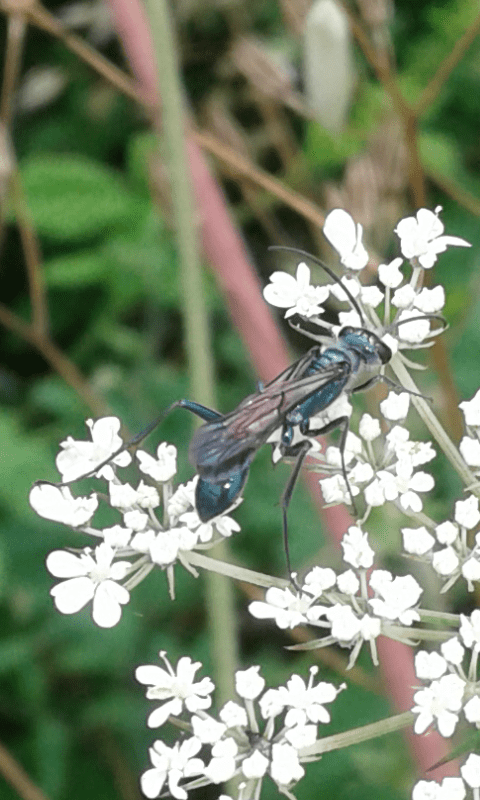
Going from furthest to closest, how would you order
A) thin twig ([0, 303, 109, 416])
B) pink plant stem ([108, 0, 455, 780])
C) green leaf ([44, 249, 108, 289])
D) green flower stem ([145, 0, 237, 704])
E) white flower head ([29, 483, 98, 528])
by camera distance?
1. green leaf ([44, 249, 108, 289])
2. thin twig ([0, 303, 109, 416])
3. pink plant stem ([108, 0, 455, 780])
4. green flower stem ([145, 0, 237, 704])
5. white flower head ([29, 483, 98, 528])

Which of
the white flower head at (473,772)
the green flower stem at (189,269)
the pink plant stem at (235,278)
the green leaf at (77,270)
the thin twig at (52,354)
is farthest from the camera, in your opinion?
the green leaf at (77,270)

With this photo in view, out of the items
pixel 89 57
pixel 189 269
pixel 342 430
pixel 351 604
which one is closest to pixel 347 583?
pixel 351 604

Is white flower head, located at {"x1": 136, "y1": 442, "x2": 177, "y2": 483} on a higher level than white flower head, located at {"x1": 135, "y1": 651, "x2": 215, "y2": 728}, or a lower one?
higher

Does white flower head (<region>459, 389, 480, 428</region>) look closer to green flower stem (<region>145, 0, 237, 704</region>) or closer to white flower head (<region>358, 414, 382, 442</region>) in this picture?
white flower head (<region>358, 414, 382, 442</region>)

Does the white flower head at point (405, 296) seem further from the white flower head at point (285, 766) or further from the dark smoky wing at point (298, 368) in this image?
the white flower head at point (285, 766)

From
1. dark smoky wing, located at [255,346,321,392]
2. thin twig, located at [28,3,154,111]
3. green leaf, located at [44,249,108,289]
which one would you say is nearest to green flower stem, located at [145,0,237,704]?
thin twig, located at [28,3,154,111]

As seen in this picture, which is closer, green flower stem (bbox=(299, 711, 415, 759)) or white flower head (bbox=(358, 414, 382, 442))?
green flower stem (bbox=(299, 711, 415, 759))

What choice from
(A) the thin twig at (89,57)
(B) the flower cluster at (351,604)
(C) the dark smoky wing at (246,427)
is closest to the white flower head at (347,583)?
(B) the flower cluster at (351,604)

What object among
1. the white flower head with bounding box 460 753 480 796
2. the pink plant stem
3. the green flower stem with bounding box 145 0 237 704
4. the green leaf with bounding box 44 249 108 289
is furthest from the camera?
the green leaf with bounding box 44 249 108 289

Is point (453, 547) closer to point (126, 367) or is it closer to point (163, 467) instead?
point (163, 467)
